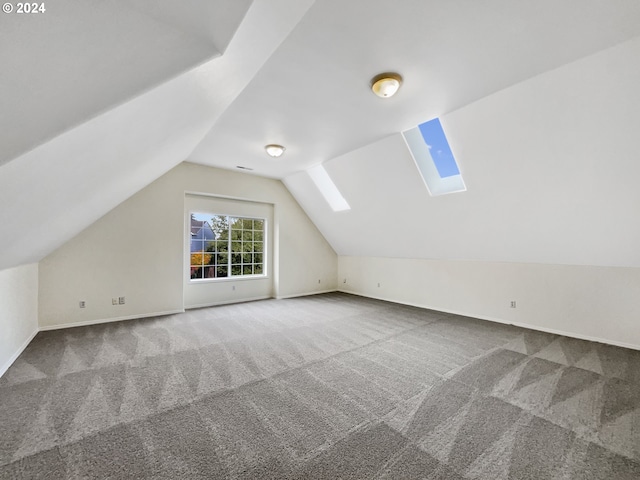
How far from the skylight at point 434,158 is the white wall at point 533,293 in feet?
5.57

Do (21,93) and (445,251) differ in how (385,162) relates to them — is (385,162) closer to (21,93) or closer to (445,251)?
(445,251)

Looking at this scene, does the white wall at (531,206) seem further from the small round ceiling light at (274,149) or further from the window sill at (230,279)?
the window sill at (230,279)

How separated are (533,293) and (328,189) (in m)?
3.99

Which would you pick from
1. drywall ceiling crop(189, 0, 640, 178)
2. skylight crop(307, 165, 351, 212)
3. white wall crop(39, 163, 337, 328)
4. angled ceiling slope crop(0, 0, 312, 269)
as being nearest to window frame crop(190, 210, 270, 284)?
white wall crop(39, 163, 337, 328)

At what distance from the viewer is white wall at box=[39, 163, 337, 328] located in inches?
150

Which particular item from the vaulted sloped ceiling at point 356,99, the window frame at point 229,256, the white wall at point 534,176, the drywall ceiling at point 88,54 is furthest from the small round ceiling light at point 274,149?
the drywall ceiling at point 88,54

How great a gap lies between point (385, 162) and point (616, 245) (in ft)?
9.77

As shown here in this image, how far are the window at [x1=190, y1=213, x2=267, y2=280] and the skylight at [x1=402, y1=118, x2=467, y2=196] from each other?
379cm

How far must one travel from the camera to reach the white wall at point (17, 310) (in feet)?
8.51

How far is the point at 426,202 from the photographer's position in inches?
162

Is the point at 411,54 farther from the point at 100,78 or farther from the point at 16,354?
the point at 16,354

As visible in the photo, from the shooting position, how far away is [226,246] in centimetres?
560

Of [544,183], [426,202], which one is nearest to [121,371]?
[426,202]

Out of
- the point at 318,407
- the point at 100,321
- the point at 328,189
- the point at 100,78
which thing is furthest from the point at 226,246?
the point at 100,78
